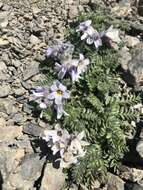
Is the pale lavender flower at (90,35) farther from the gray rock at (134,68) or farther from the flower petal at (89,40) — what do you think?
the gray rock at (134,68)

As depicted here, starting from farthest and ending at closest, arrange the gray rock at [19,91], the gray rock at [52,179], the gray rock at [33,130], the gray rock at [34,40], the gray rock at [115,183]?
the gray rock at [34,40] → the gray rock at [19,91] → the gray rock at [33,130] → the gray rock at [115,183] → the gray rock at [52,179]

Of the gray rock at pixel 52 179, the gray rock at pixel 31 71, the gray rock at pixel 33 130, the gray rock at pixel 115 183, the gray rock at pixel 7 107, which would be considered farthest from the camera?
the gray rock at pixel 31 71

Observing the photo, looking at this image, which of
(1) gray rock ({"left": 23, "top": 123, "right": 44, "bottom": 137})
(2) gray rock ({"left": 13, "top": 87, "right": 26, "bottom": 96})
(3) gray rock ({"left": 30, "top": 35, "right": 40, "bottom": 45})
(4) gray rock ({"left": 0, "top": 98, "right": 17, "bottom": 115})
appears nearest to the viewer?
(1) gray rock ({"left": 23, "top": 123, "right": 44, "bottom": 137})

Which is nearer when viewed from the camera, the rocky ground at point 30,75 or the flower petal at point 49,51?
the rocky ground at point 30,75

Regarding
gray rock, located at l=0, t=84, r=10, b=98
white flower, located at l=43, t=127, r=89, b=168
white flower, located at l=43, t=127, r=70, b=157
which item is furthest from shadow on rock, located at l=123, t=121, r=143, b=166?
gray rock, located at l=0, t=84, r=10, b=98

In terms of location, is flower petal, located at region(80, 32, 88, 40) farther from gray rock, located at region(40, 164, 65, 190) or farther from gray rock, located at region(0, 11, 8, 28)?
gray rock, located at region(40, 164, 65, 190)

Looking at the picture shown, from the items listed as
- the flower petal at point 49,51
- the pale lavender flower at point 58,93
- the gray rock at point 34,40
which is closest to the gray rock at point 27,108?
the pale lavender flower at point 58,93
